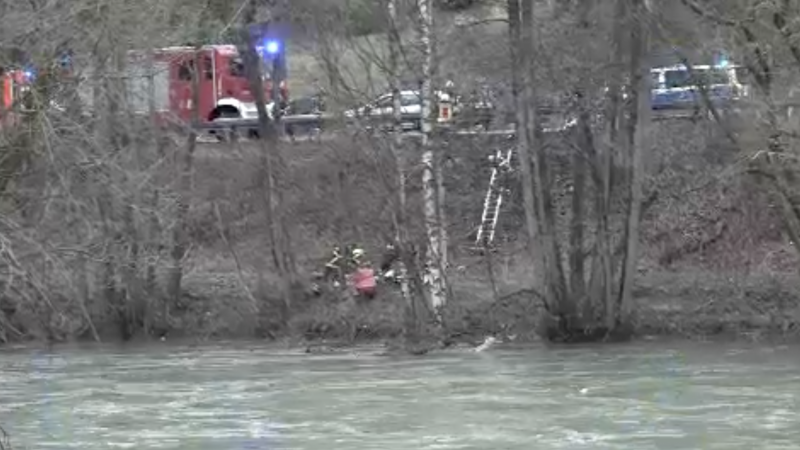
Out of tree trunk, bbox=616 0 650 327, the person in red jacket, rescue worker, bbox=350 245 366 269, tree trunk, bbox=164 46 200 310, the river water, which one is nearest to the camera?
the river water

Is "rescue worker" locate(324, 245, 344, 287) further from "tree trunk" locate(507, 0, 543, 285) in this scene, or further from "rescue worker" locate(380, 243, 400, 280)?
"tree trunk" locate(507, 0, 543, 285)

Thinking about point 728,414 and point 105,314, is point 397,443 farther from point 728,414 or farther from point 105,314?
point 105,314

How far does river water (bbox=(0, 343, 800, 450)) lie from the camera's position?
17.7 m

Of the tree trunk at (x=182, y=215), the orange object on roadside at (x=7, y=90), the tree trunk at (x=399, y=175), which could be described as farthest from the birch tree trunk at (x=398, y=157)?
the orange object on roadside at (x=7, y=90)

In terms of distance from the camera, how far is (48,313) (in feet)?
45.0

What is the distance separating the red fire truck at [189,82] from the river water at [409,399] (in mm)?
4791

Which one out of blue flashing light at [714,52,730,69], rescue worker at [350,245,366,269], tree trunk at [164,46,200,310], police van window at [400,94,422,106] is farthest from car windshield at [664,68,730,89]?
tree trunk at [164,46,200,310]

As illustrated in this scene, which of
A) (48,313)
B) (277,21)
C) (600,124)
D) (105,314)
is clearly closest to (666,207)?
(600,124)

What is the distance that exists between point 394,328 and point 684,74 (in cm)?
675

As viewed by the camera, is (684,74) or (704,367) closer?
(704,367)

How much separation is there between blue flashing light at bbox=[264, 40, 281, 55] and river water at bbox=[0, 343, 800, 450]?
6232 millimetres

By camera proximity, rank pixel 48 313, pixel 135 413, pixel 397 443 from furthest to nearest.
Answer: pixel 135 413
pixel 397 443
pixel 48 313

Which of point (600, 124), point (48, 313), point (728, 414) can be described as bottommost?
point (728, 414)

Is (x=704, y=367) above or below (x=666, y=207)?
below
